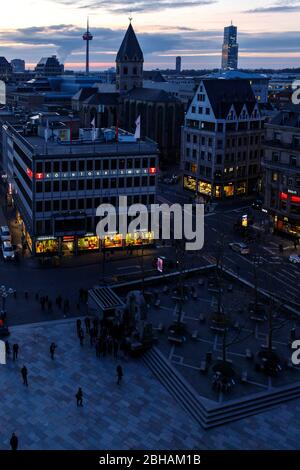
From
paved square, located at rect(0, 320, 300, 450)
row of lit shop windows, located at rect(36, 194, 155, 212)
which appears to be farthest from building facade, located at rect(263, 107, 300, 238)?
paved square, located at rect(0, 320, 300, 450)

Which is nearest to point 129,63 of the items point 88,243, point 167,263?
point 88,243

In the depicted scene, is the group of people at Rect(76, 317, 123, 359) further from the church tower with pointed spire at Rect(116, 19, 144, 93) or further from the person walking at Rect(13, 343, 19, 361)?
the church tower with pointed spire at Rect(116, 19, 144, 93)

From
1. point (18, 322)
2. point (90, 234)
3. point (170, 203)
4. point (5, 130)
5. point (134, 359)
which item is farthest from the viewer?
point (5, 130)

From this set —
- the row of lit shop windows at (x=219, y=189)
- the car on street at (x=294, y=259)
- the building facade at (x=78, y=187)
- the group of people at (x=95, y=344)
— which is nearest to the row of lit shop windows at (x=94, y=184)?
the building facade at (x=78, y=187)

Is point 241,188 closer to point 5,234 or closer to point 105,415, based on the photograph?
point 5,234

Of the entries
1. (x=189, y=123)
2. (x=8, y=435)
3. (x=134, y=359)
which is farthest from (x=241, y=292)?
(x=189, y=123)

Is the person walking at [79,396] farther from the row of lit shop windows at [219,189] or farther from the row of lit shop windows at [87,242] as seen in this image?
the row of lit shop windows at [219,189]
